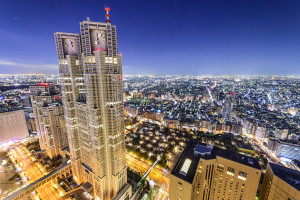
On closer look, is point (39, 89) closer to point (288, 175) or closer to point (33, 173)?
point (33, 173)

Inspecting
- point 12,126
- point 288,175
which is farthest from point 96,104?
point 12,126

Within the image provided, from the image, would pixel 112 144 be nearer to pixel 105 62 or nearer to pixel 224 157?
pixel 105 62

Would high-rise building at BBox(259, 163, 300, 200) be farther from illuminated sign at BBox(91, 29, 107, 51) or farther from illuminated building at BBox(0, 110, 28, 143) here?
illuminated building at BBox(0, 110, 28, 143)

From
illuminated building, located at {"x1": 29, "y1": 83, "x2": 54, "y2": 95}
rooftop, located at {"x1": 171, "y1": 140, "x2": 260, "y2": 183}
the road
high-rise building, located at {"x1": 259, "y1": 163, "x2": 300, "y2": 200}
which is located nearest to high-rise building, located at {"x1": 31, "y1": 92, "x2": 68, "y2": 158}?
illuminated building, located at {"x1": 29, "y1": 83, "x2": 54, "y2": 95}

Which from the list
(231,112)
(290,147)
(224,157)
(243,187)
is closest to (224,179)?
(243,187)

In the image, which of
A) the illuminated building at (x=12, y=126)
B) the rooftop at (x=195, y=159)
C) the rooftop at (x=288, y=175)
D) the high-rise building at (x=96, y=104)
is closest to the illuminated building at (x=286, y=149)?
the rooftop at (x=288, y=175)
